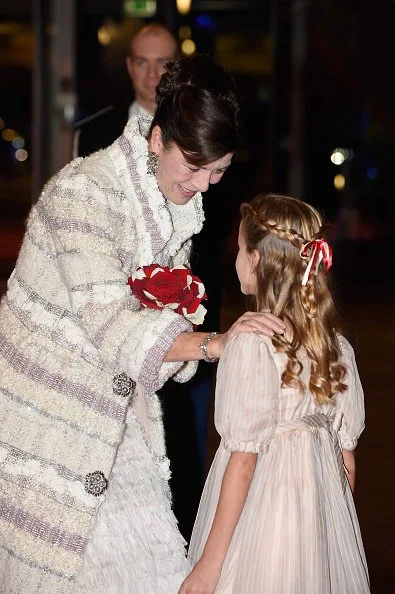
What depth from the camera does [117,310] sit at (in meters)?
2.30

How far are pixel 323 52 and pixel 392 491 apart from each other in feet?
47.3

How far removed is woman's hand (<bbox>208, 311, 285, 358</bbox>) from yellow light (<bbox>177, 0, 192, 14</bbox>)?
14969 millimetres

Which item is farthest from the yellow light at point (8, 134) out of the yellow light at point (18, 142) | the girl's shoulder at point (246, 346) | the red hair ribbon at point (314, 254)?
the girl's shoulder at point (246, 346)

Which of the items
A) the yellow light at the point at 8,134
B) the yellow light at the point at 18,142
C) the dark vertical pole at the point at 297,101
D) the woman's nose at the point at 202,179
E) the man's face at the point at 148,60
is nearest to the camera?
the woman's nose at the point at 202,179

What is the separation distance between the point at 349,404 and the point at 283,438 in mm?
238

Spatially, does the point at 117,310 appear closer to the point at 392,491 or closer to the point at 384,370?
the point at 392,491

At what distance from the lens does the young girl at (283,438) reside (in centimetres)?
237

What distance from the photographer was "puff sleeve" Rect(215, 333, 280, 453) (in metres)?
2.36

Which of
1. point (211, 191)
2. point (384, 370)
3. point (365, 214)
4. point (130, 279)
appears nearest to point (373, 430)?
point (384, 370)

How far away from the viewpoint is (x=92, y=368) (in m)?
2.46

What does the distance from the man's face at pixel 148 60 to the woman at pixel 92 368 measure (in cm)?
189

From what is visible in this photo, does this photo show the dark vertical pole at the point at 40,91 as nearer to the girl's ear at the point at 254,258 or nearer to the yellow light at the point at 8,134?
the yellow light at the point at 8,134

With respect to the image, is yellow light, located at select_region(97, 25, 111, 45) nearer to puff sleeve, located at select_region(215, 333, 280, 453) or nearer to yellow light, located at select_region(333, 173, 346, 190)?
yellow light, located at select_region(333, 173, 346, 190)

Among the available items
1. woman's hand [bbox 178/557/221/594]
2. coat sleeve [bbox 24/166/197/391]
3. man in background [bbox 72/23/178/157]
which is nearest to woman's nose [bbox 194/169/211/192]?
coat sleeve [bbox 24/166/197/391]
